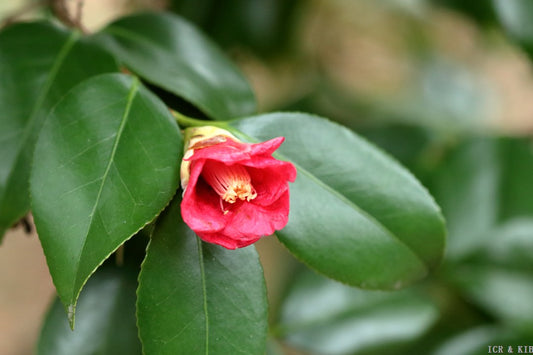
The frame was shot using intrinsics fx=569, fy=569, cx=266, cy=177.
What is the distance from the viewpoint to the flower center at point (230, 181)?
1.62ft

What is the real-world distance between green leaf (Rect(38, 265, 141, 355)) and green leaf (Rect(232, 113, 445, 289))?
A: 0.88ft

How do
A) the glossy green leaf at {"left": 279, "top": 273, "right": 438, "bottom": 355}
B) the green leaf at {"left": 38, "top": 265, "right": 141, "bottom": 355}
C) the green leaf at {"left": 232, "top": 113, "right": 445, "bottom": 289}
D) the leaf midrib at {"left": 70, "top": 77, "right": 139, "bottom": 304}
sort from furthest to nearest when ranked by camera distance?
the glossy green leaf at {"left": 279, "top": 273, "right": 438, "bottom": 355}
the green leaf at {"left": 38, "top": 265, "right": 141, "bottom": 355}
the green leaf at {"left": 232, "top": 113, "right": 445, "bottom": 289}
the leaf midrib at {"left": 70, "top": 77, "right": 139, "bottom": 304}

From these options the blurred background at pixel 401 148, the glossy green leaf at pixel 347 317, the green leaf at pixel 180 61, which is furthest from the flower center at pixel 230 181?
the glossy green leaf at pixel 347 317

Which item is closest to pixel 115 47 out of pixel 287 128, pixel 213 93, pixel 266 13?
pixel 213 93

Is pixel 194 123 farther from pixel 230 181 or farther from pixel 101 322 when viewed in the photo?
pixel 101 322

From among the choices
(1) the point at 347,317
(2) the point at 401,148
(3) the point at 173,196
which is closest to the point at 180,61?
(3) the point at 173,196

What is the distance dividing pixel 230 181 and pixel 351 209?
16 centimetres

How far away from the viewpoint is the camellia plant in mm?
488

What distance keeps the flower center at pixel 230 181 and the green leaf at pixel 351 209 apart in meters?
0.08

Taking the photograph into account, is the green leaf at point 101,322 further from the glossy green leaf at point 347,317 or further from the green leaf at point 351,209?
the glossy green leaf at point 347,317

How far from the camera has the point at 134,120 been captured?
559 mm

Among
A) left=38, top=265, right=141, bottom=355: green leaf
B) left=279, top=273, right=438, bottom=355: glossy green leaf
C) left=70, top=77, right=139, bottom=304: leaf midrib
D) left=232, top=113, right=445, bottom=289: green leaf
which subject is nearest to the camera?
left=70, top=77, right=139, bottom=304: leaf midrib

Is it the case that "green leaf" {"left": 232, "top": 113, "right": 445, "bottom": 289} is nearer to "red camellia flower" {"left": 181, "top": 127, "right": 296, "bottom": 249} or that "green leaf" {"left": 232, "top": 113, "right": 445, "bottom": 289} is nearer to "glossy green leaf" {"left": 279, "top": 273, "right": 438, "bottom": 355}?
"red camellia flower" {"left": 181, "top": 127, "right": 296, "bottom": 249}

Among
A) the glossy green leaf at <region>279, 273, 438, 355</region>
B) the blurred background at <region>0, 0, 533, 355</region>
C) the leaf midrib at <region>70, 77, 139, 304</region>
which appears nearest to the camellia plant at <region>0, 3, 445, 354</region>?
the leaf midrib at <region>70, 77, 139, 304</region>
